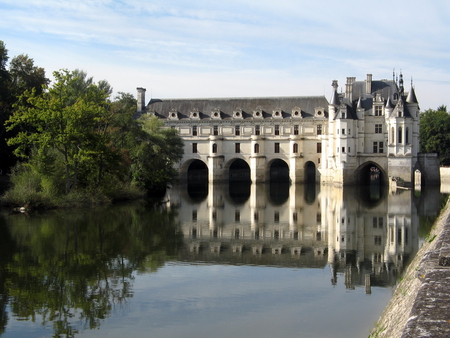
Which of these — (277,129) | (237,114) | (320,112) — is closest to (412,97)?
(320,112)

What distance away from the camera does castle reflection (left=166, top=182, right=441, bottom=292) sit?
1620 centimetres

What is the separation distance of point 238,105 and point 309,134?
878 cm

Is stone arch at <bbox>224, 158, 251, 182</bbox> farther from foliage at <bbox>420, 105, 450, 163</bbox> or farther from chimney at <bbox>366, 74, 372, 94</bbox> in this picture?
foliage at <bbox>420, 105, 450, 163</bbox>

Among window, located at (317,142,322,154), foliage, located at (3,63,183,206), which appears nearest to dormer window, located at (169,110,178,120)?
window, located at (317,142,322,154)

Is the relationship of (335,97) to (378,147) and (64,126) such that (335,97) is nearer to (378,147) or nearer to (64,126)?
(378,147)

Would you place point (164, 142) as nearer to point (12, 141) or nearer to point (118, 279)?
point (12, 141)

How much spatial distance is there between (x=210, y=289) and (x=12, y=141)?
65.1 ft

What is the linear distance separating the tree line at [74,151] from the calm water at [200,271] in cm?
304

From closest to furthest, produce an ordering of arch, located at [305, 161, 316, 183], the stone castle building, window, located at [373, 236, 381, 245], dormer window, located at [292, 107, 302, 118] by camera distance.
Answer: window, located at [373, 236, 381, 245], the stone castle building, dormer window, located at [292, 107, 302, 118], arch, located at [305, 161, 316, 183]

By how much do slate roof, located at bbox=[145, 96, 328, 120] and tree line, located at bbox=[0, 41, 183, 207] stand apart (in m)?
20.6

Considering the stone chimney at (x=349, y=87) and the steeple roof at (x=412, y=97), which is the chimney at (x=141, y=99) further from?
the steeple roof at (x=412, y=97)

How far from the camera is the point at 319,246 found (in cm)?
1888

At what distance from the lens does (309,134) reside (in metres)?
54.5

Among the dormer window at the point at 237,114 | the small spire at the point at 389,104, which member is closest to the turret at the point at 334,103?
the small spire at the point at 389,104
